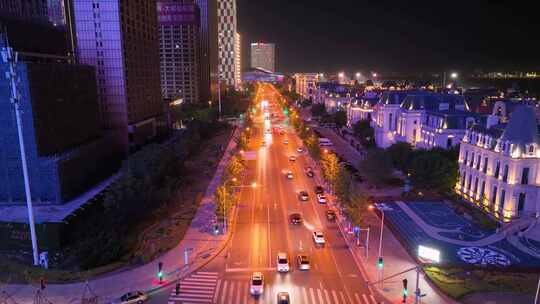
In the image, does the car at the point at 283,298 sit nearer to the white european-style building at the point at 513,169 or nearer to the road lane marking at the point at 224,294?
the road lane marking at the point at 224,294

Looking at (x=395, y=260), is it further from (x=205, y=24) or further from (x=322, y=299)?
(x=205, y=24)

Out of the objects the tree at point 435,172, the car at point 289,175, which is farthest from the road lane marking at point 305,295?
the car at point 289,175

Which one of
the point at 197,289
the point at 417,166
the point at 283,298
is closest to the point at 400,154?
the point at 417,166

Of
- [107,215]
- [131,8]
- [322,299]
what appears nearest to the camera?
[322,299]

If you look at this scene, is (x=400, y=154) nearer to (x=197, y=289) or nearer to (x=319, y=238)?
(x=319, y=238)

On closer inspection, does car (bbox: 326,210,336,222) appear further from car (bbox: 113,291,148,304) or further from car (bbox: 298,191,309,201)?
car (bbox: 113,291,148,304)

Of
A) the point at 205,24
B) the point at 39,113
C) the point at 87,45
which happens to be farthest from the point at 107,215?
the point at 205,24

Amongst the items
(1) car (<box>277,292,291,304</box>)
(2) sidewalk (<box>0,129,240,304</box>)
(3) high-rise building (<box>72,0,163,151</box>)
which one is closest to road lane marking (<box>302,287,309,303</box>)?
(1) car (<box>277,292,291,304</box>)
